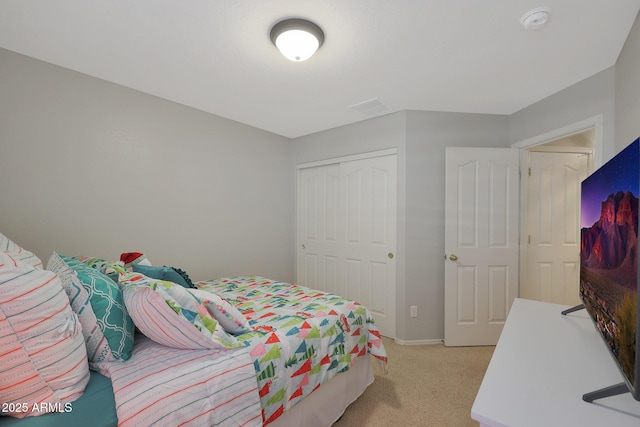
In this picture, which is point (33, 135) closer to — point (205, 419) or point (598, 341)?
point (205, 419)

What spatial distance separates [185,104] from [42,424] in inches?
102

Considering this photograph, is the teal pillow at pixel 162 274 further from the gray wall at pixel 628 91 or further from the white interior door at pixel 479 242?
the gray wall at pixel 628 91

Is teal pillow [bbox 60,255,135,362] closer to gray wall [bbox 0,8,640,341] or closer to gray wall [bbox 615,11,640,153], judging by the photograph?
gray wall [bbox 0,8,640,341]

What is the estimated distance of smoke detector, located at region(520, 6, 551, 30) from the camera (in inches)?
57.7

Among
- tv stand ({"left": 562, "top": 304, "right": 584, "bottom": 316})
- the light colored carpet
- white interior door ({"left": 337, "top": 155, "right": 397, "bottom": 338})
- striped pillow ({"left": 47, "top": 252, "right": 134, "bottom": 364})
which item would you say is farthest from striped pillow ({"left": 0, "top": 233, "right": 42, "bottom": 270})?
tv stand ({"left": 562, "top": 304, "right": 584, "bottom": 316})

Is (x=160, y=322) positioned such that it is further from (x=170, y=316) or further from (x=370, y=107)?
(x=370, y=107)

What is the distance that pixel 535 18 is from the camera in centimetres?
150

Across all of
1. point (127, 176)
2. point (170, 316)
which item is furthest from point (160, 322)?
point (127, 176)

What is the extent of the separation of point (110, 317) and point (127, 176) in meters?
1.64

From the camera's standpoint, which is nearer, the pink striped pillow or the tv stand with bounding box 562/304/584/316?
the pink striped pillow

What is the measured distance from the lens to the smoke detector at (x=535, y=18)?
147cm

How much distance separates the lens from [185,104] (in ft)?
9.04

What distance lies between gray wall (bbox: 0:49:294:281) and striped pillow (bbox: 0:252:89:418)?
1436mm

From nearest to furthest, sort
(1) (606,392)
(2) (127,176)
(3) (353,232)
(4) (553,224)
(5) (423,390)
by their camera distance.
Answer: (1) (606,392)
(5) (423,390)
(2) (127,176)
(4) (553,224)
(3) (353,232)
